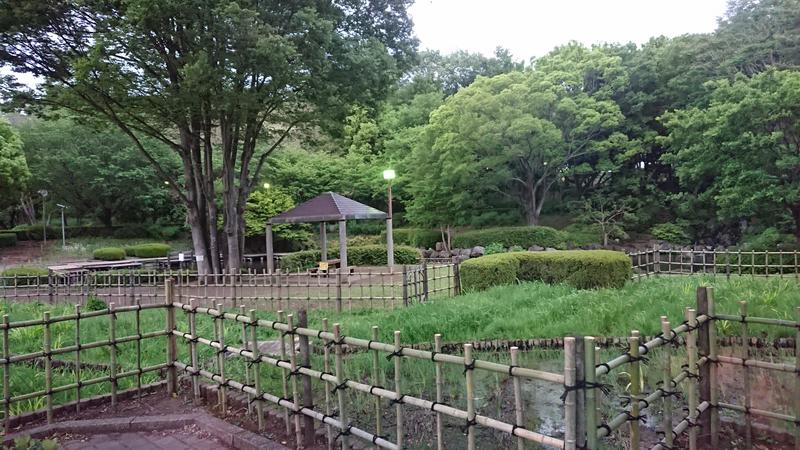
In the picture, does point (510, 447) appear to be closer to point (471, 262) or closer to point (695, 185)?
point (471, 262)

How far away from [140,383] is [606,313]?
5711mm

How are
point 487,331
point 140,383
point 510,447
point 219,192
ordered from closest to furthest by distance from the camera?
point 510,447, point 140,383, point 487,331, point 219,192

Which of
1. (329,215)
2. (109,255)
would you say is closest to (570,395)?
(329,215)

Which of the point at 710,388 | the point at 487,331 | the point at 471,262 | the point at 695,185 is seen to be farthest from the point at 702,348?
the point at 695,185

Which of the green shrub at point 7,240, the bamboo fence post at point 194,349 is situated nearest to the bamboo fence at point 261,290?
the bamboo fence post at point 194,349

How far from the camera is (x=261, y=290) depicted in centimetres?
1053

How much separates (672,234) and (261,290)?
1714 centimetres

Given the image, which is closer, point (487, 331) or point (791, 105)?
point (487, 331)

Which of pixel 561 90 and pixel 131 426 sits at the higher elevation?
pixel 561 90

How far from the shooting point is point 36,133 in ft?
94.7

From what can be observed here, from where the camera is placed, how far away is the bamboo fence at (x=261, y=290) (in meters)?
9.59

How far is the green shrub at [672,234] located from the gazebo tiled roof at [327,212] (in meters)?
11.7

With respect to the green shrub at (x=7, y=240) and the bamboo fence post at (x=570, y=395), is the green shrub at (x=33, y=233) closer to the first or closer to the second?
the green shrub at (x=7, y=240)

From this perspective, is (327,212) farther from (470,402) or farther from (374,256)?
(470,402)
